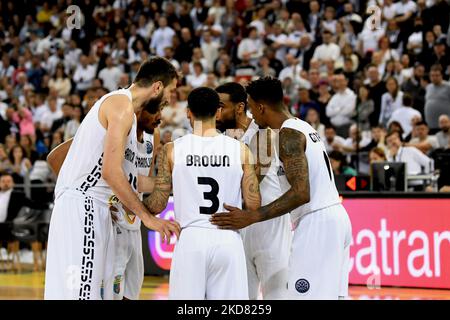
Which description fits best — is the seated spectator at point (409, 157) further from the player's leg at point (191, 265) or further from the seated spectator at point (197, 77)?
the player's leg at point (191, 265)

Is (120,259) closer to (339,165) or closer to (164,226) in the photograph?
(164,226)

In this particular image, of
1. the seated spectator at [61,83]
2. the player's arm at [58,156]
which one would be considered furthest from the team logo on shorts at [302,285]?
the seated spectator at [61,83]

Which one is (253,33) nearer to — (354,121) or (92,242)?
(354,121)

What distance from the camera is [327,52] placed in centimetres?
1641

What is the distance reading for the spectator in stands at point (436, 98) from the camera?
46.7 ft

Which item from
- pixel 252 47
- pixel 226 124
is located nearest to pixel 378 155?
pixel 252 47

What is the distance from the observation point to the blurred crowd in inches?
565

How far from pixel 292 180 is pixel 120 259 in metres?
1.54

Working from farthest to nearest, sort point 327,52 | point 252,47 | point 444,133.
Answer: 1. point 252,47
2. point 327,52
3. point 444,133

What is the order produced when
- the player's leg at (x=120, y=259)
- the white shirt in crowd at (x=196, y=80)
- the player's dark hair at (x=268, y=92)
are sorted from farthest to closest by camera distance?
the white shirt in crowd at (x=196, y=80) → the player's leg at (x=120, y=259) → the player's dark hair at (x=268, y=92)

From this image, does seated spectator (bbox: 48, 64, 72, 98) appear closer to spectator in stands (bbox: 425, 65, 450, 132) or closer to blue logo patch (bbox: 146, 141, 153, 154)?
spectator in stands (bbox: 425, 65, 450, 132)

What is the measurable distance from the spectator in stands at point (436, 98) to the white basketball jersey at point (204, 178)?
364 inches

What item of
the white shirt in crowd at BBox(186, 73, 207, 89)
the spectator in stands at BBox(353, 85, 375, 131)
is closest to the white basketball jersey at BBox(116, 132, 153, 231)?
the spectator in stands at BBox(353, 85, 375, 131)

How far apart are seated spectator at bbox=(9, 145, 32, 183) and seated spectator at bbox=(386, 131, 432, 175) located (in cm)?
660
